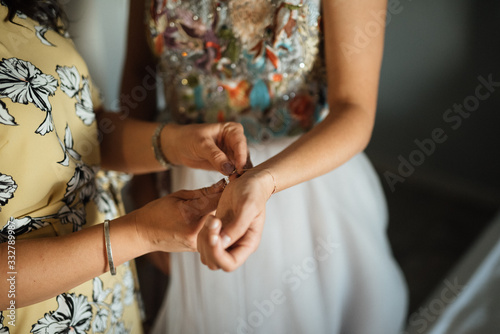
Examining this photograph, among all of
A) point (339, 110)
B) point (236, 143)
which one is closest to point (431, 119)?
point (339, 110)

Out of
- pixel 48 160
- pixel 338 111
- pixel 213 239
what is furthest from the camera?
pixel 338 111

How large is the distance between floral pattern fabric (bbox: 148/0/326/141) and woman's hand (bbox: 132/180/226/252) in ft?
0.83

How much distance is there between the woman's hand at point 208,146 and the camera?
531 mm

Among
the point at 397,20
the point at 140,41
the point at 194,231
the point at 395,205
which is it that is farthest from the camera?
the point at 395,205

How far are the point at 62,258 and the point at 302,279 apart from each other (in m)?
0.40

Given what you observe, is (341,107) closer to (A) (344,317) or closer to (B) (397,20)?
(A) (344,317)

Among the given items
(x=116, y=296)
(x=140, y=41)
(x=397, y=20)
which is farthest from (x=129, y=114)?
(x=397, y=20)

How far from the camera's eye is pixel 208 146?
1.86ft

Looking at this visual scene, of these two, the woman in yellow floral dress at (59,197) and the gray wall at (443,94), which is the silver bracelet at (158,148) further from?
the gray wall at (443,94)

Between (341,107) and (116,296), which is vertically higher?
(341,107)

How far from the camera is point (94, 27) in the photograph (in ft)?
3.34

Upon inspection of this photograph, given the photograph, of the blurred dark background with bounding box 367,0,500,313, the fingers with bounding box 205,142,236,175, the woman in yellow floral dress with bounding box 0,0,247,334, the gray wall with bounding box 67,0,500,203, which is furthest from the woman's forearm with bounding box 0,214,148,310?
the blurred dark background with bounding box 367,0,500,313

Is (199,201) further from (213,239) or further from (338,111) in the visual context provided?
(338,111)

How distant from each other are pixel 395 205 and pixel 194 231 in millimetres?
1275
